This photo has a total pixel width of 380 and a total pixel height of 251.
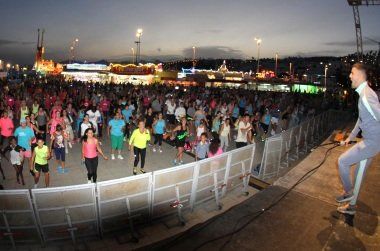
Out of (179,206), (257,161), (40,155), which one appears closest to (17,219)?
(179,206)

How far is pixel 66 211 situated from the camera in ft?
16.0

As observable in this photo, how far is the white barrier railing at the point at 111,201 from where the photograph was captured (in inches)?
187

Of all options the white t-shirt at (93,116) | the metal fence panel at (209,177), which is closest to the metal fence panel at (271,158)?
the metal fence panel at (209,177)

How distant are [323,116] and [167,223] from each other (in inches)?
510

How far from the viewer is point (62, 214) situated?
4.95m

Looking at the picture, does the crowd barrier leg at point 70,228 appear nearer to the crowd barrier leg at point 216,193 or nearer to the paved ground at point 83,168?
the crowd barrier leg at point 216,193

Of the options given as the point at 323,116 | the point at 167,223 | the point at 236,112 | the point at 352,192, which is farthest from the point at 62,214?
the point at 323,116

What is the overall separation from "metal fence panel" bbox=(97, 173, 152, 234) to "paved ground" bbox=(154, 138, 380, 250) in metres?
0.81

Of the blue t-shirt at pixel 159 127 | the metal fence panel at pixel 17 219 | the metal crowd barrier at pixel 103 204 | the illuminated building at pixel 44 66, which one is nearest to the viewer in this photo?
the metal fence panel at pixel 17 219

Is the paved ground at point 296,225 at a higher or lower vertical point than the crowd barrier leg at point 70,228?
higher

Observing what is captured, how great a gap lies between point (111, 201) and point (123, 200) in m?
0.22

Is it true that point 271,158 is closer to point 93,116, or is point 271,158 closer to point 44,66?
point 93,116

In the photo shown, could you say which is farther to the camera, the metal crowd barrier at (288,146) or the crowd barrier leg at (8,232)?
the metal crowd barrier at (288,146)

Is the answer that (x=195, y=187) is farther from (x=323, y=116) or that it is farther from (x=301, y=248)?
(x=323, y=116)
